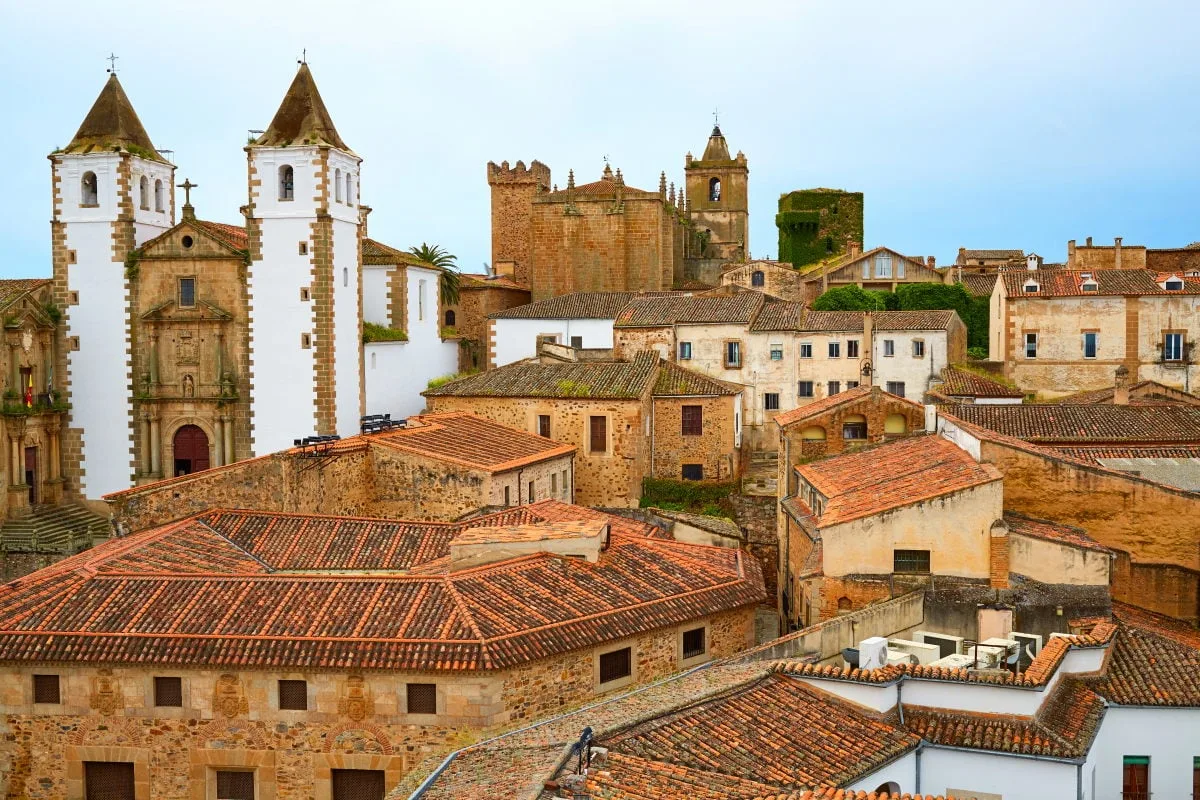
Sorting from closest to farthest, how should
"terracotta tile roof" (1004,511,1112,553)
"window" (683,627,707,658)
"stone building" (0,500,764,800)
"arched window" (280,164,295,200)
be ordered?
"stone building" (0,500,764,800) < "terracotta tile roof" (1004,511,1112,553) < "window" (683,627,707,658) < "arched window" (280,164,295,200)

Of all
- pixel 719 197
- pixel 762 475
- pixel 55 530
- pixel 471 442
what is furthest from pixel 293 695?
pixel 719 197

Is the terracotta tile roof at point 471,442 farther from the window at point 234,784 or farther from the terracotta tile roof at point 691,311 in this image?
the window at point 234,784

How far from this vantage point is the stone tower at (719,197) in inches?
2699

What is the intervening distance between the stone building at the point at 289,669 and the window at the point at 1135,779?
6952 millimetres

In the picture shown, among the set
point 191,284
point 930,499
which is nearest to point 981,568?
point 930,499

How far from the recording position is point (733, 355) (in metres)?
44.2

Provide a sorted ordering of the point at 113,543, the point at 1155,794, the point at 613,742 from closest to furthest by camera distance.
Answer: the point at 613,742, the point at 1155,794, the point at 113,543

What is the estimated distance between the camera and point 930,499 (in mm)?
21453

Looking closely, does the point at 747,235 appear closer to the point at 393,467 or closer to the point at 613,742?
the point at 393,467

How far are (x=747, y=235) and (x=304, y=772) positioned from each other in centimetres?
5440

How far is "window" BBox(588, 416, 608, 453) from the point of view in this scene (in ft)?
125

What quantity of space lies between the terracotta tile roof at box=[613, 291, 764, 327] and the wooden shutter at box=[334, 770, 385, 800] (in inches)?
1066

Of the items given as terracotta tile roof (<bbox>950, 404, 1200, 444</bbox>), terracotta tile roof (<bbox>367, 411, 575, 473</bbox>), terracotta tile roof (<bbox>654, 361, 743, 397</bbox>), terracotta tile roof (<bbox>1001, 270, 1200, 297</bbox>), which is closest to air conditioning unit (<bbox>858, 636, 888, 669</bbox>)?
terracotta tile roof (<bbox>950, 404, 1200, 444</bbox>)

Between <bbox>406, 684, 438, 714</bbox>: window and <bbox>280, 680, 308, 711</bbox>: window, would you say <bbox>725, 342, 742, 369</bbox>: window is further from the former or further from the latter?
<bbox>280, 680, 308, 711</bbox>: window
